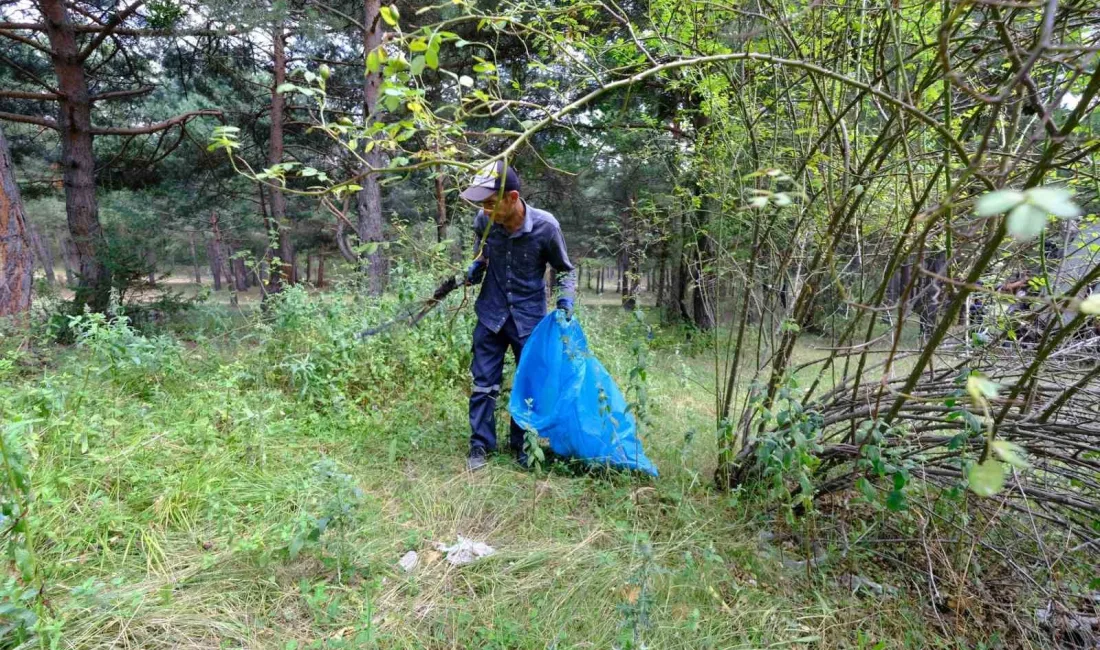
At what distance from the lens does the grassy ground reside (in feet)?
5.59

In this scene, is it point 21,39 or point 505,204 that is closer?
point 505,204

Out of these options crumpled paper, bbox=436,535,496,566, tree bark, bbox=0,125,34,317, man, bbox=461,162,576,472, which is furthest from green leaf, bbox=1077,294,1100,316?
tree bark, bbox=0,125,34,317

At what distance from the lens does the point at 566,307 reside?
279 cm

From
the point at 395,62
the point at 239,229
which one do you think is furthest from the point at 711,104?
the point at 239,229

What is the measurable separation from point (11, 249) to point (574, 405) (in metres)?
5.55

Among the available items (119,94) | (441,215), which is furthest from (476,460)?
(119,94)

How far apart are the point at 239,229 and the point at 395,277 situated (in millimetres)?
16978

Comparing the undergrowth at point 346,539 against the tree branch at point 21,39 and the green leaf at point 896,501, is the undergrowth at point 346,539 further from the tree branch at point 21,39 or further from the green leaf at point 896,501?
the tree branch at point 21,39

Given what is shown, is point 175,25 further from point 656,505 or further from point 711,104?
point 656,505

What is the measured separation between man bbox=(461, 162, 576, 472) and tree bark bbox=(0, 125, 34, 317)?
476cm

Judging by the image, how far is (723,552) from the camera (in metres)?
2.18

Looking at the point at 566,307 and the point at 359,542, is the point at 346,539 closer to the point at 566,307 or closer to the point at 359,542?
the point at 359,542

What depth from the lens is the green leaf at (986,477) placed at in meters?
0.71

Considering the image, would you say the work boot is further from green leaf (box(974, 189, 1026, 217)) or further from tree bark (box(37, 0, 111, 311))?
tree bark (box(37, 0, 111, 311))
